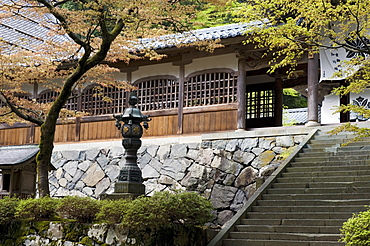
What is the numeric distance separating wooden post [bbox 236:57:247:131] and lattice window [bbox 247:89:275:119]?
13.3 feet

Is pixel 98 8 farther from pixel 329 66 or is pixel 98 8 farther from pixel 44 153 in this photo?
pixel 329 66

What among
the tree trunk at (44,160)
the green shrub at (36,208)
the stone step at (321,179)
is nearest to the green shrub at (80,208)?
the green shrub at (36,208)

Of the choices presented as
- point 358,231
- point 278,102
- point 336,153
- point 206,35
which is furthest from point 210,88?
point 358,231

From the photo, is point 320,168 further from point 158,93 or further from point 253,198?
point 158,93

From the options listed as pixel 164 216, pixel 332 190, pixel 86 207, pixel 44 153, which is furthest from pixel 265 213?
pixel 44 153

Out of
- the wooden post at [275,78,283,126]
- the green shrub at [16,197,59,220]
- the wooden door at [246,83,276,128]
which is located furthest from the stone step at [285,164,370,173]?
the wooden door at [246,83,276,128]

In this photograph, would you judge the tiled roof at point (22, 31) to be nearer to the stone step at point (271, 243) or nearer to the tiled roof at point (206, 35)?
the tiled roof at point (206, 35)

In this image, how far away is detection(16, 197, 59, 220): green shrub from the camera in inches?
445

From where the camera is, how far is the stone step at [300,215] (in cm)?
1092

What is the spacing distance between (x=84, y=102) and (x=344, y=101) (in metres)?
9.88

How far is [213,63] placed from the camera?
17406 mm

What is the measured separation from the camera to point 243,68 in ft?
55.3

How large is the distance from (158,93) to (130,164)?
23.4 ft

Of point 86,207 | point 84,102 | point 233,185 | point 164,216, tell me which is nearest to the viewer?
point 164,216
